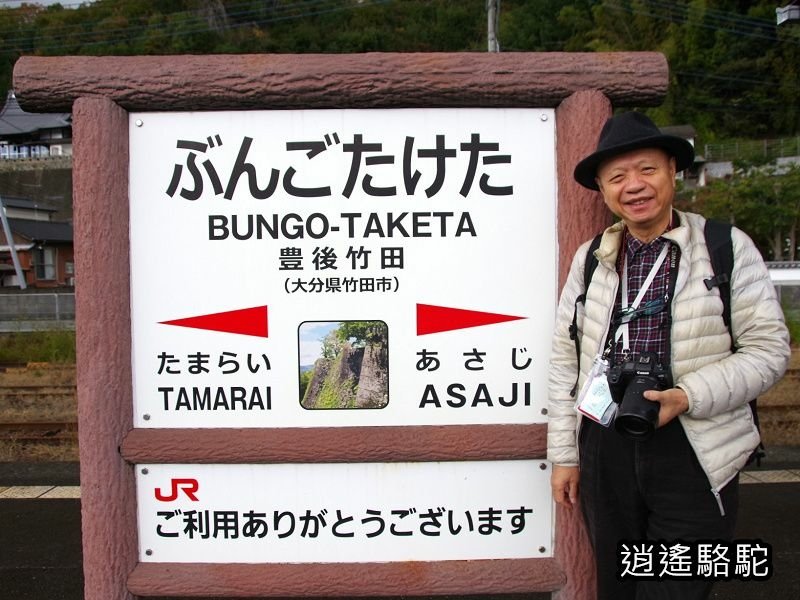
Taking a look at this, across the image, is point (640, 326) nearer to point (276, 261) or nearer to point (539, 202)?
point (539, 202)

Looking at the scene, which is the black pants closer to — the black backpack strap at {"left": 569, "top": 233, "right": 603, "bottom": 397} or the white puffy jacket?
the white puffy jacket

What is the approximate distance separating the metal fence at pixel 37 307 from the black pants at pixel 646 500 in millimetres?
13240

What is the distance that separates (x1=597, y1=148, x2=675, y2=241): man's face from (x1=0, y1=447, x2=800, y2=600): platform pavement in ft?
6.74

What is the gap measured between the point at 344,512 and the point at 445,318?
0.70 m

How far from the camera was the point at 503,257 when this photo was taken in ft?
6.95

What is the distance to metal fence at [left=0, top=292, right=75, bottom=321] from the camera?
1334 cm

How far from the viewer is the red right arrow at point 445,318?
2.12 metres

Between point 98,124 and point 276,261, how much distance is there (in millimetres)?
674

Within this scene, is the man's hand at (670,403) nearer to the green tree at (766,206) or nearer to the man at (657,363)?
the man at (657,363)

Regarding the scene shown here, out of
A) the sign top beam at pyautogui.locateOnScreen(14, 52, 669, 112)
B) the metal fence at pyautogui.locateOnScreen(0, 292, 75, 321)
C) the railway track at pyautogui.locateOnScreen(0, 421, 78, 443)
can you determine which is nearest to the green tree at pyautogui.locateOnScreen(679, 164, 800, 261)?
the metal fence at pyautogui.locateOnScreen(0, 292, 75, 321)

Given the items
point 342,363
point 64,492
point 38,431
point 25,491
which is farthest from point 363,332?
point 38,431

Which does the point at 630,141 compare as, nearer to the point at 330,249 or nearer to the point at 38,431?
the point at 330,249

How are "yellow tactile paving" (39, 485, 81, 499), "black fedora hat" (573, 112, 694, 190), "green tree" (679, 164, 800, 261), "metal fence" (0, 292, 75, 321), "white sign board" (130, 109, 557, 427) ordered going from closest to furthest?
"black fedora hat" (573, 112, 694, 190)
"white sign board" (130, 109, 557, 427)
"yellow tactile paving" (39, 485, 81, 499)
"metal fence" (0, 292, 75, 321)
"green tree" (679, 164, 800, 261)

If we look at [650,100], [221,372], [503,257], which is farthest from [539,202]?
[221,372]
